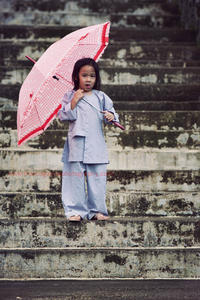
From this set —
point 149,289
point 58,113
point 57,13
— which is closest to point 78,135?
point 58,113

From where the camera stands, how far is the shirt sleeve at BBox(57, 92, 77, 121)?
562 centimetres

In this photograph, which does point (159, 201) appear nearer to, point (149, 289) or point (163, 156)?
point (163, 156)

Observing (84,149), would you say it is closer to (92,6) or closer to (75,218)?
(75,218)

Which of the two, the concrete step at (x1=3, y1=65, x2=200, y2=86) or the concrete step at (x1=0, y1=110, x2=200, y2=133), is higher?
the concrete step at (x1=3, y1=65, x2=200, y2=86)

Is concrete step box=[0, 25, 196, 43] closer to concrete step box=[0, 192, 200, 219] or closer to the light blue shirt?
concrete step box=[0, 192, 200, 219]

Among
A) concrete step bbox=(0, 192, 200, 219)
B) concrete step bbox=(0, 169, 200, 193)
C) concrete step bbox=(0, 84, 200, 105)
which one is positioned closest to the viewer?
concrete step bbox=(0, 192, 200, 219)

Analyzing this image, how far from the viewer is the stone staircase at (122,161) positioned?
5332 mm

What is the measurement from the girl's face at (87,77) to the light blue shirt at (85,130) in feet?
0.34

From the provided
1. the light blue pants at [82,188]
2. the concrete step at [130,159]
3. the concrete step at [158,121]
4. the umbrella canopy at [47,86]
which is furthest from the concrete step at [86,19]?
the light blue pants at [82,188]

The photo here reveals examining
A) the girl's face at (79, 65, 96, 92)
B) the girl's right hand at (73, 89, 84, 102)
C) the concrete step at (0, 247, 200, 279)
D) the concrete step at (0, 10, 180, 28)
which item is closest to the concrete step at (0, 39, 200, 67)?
the concrete step at (0, 10, 180, 28)

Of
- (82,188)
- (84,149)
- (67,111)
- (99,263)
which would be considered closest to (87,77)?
(67,111)

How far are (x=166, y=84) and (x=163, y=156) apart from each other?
1.72 metres

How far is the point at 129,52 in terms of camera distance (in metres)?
9.48

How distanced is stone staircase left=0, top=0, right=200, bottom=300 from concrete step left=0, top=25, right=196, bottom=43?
0.05ft
